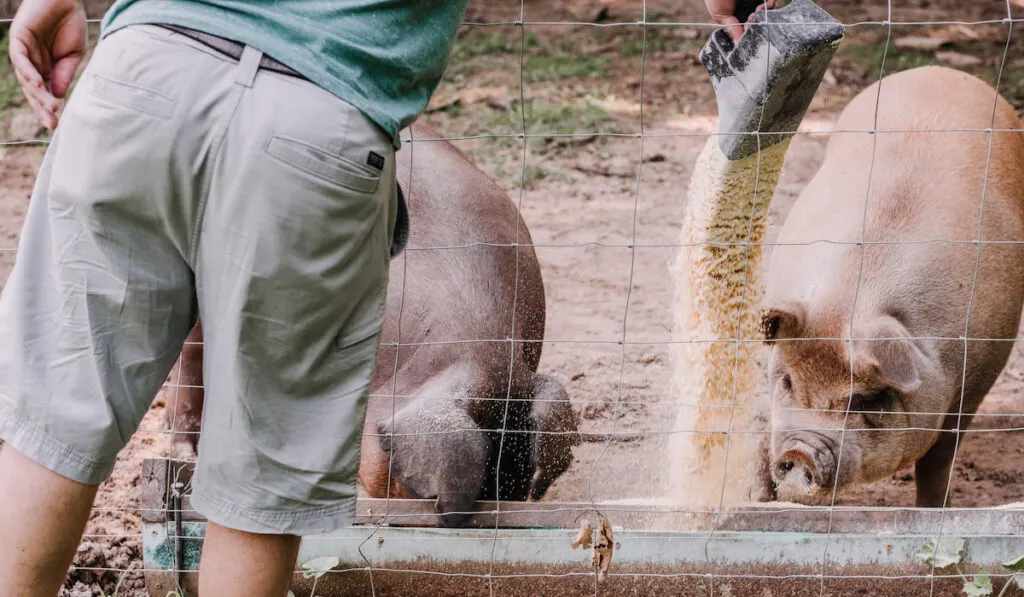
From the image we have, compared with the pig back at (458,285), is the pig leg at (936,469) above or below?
A: below

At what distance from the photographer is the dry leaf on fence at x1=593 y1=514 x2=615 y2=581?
113 inches

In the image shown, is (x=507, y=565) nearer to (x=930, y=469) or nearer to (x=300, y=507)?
(x=300, y=507)

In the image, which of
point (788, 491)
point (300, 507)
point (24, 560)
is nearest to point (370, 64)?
point (300, 507)

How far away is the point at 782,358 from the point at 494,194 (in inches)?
54.3

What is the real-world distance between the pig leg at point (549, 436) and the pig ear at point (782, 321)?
2.24 ft

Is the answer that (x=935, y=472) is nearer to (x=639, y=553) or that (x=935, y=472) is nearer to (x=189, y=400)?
(x=639, y=553)

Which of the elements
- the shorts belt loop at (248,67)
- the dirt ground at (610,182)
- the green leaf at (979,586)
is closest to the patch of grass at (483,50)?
the dirt ground at (610,182)

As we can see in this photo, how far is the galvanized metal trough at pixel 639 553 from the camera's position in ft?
9.91

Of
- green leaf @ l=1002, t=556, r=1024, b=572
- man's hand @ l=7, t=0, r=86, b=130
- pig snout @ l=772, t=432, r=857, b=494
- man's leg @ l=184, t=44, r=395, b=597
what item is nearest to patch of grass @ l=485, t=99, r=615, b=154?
pig snout @ l=772, t=432, r=857, b=494

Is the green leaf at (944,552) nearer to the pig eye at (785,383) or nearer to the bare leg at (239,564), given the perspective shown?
the pig eye at (785,383)

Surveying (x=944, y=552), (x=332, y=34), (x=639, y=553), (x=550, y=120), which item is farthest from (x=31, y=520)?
(x=550, y=120)

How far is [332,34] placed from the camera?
1706 millimetres

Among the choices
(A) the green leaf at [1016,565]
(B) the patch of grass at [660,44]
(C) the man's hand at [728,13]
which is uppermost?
(C) the man's hand at [728,13]

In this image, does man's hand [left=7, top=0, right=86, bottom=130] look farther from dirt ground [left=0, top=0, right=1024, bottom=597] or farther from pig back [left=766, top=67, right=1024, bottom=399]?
pig back [left=766, top=67, right=1024, bottom=399]
